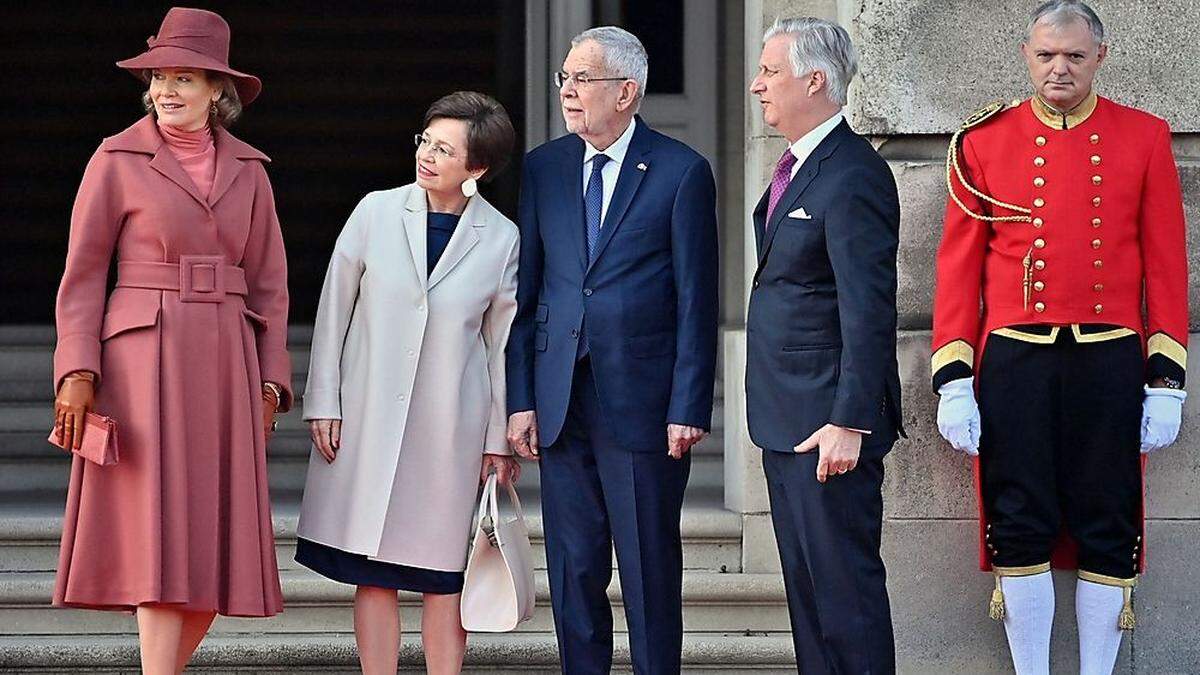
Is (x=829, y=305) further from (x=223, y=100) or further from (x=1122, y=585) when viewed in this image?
(x=223, y=100)

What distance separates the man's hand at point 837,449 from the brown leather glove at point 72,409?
1.70m

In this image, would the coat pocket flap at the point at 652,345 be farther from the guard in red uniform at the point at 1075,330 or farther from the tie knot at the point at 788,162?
the guard in red uniform at the point at 1075,330

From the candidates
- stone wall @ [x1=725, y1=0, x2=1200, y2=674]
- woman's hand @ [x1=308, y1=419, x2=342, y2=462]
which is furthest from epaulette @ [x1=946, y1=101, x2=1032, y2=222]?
woman's hand @ [x1=308, y1=419, x2=342, y2=462]

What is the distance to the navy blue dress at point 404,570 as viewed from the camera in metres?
4.95

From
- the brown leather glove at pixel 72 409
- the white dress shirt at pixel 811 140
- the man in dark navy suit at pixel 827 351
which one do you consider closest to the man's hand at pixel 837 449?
the man in dark navy suit at pixel 827 351

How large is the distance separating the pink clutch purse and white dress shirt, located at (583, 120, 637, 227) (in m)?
1.27

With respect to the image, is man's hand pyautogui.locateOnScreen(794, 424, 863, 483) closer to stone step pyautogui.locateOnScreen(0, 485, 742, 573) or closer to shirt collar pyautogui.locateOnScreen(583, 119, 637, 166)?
shirt collar pyautogui.locateOnScreen(583, 119, 637, 166)

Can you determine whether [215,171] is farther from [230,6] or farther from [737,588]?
[230,6]

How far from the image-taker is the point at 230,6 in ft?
30.9

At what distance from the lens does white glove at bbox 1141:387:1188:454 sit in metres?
5.00

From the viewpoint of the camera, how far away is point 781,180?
4703 millimetres

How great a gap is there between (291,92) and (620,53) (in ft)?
16.7

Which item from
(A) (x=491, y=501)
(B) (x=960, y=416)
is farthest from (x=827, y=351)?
(A) (x=491, y=501)

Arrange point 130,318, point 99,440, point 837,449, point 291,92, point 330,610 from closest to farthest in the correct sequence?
point 837,449
point 99,440
point 130,318
point 330,610
point 291,92
